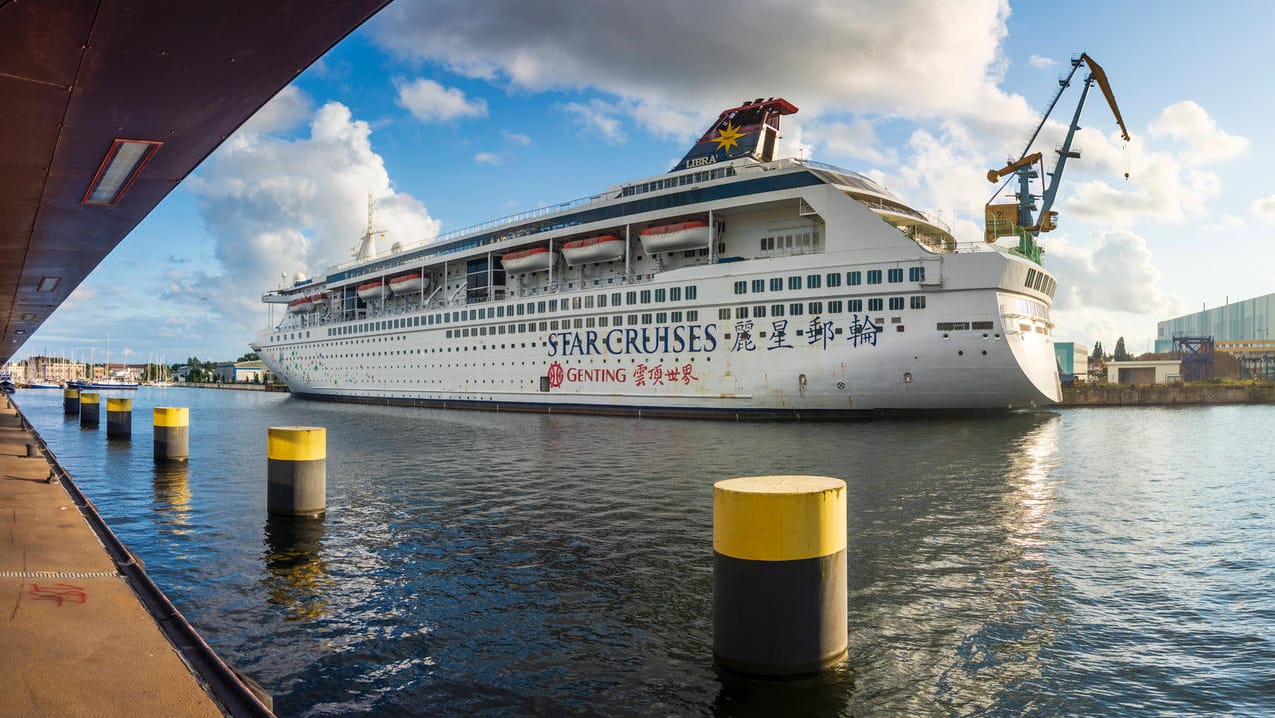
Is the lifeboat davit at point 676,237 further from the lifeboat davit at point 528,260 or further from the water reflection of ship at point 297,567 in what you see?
the water reflection of ship at point 297,567

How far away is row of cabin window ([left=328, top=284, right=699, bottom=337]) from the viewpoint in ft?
136

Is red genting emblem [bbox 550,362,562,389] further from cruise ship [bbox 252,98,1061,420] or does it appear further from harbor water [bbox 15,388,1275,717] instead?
harbor water [bbox 15,388,1275,717]

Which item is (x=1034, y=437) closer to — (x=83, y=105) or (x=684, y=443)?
(x=684, y=443)

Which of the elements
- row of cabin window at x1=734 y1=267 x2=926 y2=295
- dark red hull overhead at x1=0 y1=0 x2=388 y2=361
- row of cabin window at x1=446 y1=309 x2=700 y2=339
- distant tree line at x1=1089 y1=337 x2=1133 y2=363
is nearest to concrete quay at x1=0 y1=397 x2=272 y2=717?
dark red hull overhead at x1=0 y1=0 x2=388 y2=361

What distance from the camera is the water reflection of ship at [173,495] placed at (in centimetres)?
1245

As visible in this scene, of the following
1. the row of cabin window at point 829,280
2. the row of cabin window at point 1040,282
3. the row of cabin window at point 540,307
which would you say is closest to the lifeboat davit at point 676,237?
the row of cabin window at point 540,307

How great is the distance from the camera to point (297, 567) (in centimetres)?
949

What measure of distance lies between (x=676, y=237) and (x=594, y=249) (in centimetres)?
678

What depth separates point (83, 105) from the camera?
569cm

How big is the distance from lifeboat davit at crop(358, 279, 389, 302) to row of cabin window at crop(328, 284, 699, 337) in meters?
3.71

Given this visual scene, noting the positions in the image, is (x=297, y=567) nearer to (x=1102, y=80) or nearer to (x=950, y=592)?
(x=950, y=592)

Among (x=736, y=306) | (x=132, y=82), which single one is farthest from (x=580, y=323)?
(x=132, y=82)

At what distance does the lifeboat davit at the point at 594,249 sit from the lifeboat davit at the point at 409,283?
62.2 feet

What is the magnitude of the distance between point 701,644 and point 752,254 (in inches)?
1448
